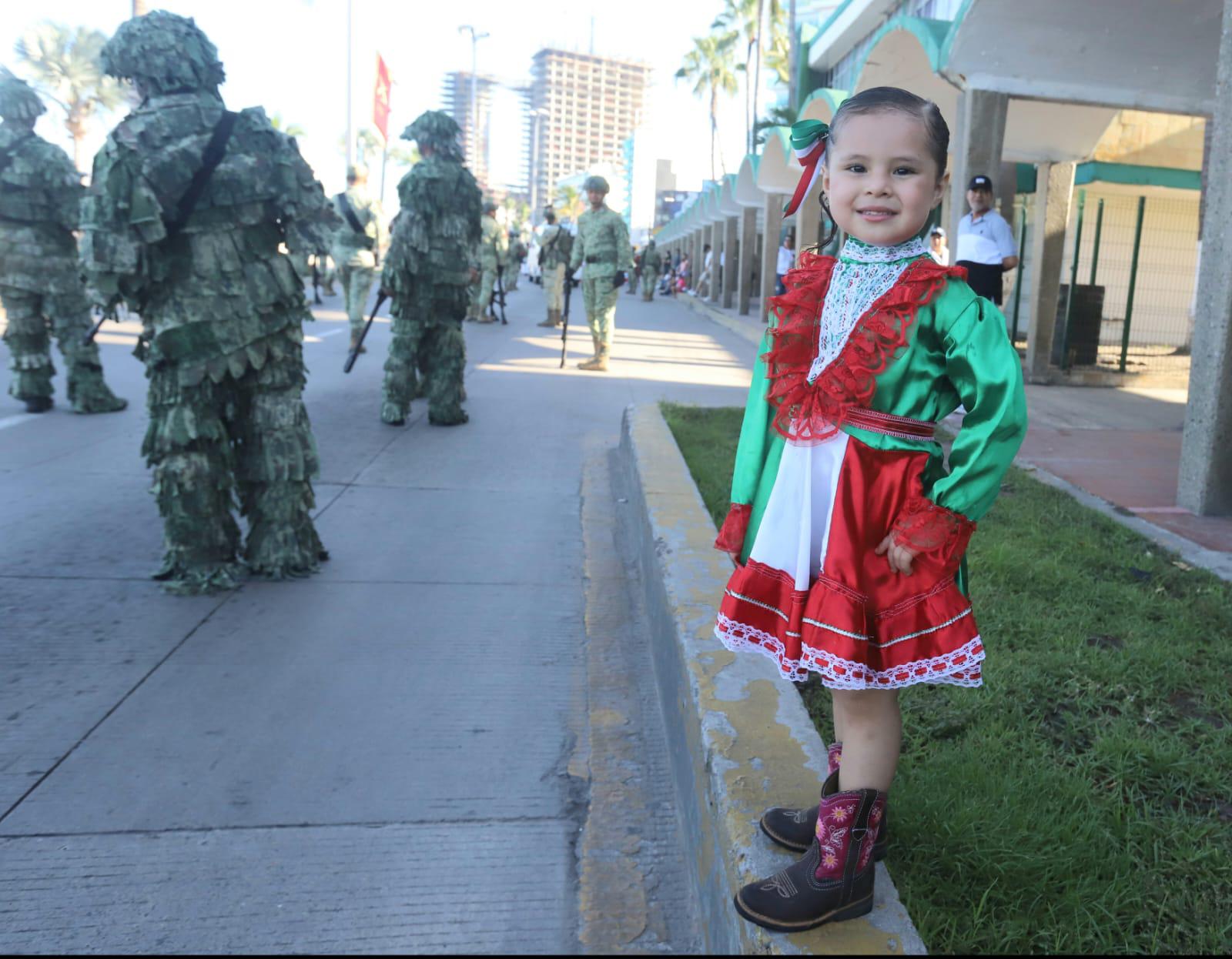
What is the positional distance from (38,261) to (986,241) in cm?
749

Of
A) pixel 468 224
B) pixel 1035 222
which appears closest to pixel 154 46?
pixel 468 224

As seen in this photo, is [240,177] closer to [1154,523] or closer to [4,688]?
[4,688]

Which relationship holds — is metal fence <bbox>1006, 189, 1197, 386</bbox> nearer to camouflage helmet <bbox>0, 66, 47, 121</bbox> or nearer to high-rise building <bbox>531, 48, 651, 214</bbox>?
camouflage helmet <bbox>0, 66, 47, 121</bbox>

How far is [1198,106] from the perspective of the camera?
9.70 m

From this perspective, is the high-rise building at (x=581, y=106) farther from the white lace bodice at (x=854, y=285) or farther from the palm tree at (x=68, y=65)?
the white lace bodice at (x=854, y=285)

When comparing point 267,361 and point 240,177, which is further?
point 267,361

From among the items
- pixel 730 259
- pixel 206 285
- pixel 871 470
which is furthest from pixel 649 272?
pixel 871 470

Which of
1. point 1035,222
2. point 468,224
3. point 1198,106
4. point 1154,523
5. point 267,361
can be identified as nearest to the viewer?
point 267,361

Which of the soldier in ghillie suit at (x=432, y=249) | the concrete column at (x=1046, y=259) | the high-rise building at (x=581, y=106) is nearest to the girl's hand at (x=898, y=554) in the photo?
the soldier in ghillie suit at (x=432, y=249)

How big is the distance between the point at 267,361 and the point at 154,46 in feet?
4.24

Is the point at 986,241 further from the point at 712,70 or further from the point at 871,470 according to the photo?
the point at 712,70

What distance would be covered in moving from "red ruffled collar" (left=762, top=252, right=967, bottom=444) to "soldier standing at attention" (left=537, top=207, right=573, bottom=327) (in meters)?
13.5

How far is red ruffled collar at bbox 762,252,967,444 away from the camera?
200 cm

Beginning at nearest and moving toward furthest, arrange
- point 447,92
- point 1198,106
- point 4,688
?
point 4,688 → point 1198,106 → point 447,92
